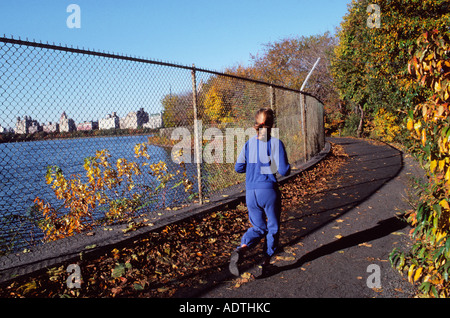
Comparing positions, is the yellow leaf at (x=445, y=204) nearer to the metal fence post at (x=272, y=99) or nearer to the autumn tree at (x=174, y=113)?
the autumn tree at (x=174, y=113)

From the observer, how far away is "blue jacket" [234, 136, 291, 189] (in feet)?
11.6

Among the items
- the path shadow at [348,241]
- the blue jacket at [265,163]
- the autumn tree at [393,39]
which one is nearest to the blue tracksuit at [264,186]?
the blue jacket at [265,163]

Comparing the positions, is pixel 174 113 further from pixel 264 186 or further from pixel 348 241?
pixel 348 241

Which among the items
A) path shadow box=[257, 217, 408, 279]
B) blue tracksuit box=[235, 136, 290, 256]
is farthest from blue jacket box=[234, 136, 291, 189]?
path shadow box=[257, 217, 408, 279]

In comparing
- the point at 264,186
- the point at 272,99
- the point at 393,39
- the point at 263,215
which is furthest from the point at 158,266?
the point at 393,39

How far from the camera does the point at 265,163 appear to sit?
3.55 metres

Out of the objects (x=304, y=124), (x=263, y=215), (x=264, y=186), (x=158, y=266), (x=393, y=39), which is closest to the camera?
(x=264, y=186)

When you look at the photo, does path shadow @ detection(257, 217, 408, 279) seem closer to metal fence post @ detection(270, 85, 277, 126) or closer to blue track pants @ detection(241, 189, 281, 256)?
blue track pants @ detection(241, 189, 281, 256)

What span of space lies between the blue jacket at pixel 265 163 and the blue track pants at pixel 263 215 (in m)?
0.09

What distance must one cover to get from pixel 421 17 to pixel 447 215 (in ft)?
51.8

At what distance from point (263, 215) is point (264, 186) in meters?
0.38
